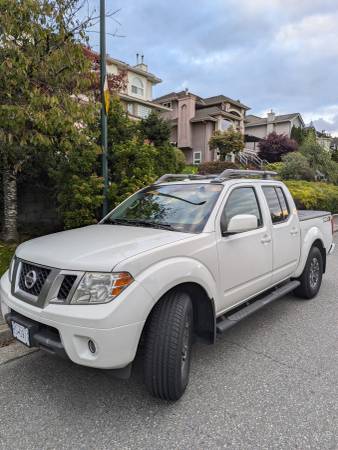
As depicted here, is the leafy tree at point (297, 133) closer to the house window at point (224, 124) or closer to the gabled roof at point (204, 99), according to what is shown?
the gabled roof at point (204, 99)

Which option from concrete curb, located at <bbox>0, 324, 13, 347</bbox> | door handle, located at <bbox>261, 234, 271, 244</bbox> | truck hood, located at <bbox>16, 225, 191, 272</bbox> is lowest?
concrete curb, located at <bbox>0, 324, 13, 347</bbox>

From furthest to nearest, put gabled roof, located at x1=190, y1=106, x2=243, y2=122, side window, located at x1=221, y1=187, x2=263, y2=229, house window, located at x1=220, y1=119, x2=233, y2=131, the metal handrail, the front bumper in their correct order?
house window, located at x1=220, y1=119, x2=233, y2=131, gabled roof, located at x1=190, y1=106, x2=243, y2=122, the metal handrail, side window, located at x1=221, y1=187, x2=263, y2=229, the front bumper

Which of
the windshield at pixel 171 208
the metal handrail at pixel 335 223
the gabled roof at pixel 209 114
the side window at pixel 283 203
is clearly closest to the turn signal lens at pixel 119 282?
the windshield at pixel 171 208

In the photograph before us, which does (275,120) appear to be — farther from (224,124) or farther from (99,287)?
(99,287)

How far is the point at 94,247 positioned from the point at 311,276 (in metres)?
3.61

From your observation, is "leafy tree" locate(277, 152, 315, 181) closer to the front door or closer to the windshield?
the front door

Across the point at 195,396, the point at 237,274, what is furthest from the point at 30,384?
the point at 237,274

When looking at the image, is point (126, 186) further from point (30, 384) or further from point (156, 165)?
point (30, 384)

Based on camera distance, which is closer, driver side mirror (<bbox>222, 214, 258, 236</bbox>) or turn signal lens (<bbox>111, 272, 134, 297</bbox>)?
turn signal lens (<bbox>111, 272, 134, 297</bbox>)

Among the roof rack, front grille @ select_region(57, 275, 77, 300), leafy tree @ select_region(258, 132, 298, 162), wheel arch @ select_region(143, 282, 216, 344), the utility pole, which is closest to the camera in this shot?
front grille @ select_region(57, 275, 77, 300)

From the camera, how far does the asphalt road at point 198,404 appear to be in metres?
2.16

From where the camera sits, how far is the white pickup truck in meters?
2.19

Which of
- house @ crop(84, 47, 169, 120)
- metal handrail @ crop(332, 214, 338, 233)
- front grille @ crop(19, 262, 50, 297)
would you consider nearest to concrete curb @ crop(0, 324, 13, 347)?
front grille @ crop(19, 262, 50, 297)

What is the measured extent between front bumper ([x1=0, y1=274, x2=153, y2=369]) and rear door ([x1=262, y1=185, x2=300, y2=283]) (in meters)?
2.17
